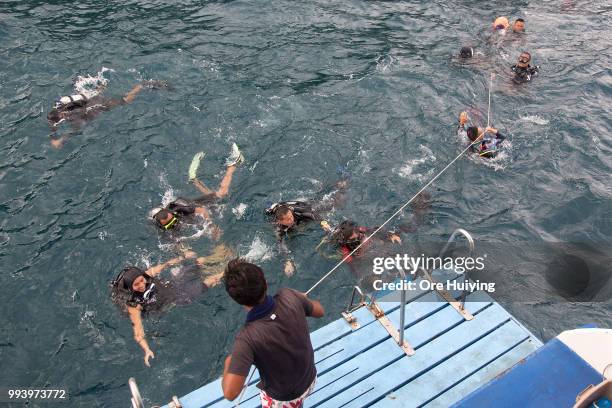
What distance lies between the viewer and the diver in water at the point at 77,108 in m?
11.8

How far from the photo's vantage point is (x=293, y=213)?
935cm

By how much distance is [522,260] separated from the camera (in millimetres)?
9102

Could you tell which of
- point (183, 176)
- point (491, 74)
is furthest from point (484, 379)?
point (491, 74)

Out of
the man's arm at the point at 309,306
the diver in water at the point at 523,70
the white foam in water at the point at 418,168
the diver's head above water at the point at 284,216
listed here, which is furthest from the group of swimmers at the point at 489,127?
Result: the man's arm at the point at 309,306

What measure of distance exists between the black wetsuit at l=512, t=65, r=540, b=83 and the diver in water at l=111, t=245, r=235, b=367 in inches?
388

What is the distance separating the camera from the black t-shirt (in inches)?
143

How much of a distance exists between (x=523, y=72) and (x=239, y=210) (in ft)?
30.4

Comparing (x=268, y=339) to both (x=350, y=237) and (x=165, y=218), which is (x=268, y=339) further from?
(x=165, y=218)

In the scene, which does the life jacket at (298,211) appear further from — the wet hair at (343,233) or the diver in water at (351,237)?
the wet hair at (343,233)

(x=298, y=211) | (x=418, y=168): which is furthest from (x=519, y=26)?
(x=298, y=211)

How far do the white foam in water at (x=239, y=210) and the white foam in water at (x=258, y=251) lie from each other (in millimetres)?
748

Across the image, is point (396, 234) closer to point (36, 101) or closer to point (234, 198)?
point (234, 198)

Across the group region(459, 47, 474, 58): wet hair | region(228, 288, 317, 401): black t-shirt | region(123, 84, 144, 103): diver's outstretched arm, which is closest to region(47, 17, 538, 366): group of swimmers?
region(123, 84, 144, 103): diver's outstretched arm

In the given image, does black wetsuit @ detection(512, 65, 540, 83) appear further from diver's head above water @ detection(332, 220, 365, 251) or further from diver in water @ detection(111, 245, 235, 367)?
diver in water @ detection(111, 245, 235, 367)
